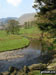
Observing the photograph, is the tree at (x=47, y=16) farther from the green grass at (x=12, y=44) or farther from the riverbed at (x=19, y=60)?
the green grass at (x=12, y=44)

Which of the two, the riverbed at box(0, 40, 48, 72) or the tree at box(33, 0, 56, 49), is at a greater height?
the tree at box(33, 0, 56, 49)

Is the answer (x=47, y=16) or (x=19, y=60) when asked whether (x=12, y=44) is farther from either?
(x=47, y=16)

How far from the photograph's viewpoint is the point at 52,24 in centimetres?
3231

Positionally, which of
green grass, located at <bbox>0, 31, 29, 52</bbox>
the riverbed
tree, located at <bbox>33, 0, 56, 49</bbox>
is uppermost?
tree, located at <bbox>33, 0, 56, 49</bbox>

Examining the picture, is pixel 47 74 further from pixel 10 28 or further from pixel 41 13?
pixel 10 28

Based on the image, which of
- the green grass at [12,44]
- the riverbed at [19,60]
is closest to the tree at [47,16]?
the riverbed at [19,60]

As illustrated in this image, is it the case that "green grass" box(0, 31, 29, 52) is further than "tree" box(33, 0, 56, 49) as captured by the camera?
Yes

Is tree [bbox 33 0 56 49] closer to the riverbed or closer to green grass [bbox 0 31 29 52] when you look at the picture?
the riverbed

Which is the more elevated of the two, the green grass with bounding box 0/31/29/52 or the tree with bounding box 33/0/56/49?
the tree with bounding box 33/0/56/49

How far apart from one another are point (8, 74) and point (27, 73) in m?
3.58

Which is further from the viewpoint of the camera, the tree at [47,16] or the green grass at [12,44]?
the green grass at [12,44]

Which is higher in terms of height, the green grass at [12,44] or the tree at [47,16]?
the tree at [47,16]

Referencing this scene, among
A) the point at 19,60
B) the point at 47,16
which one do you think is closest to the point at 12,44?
the point at 19,60

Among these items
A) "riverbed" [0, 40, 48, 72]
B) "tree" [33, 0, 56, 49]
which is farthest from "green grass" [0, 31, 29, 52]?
"tree" [33, 0, 56, 49]
